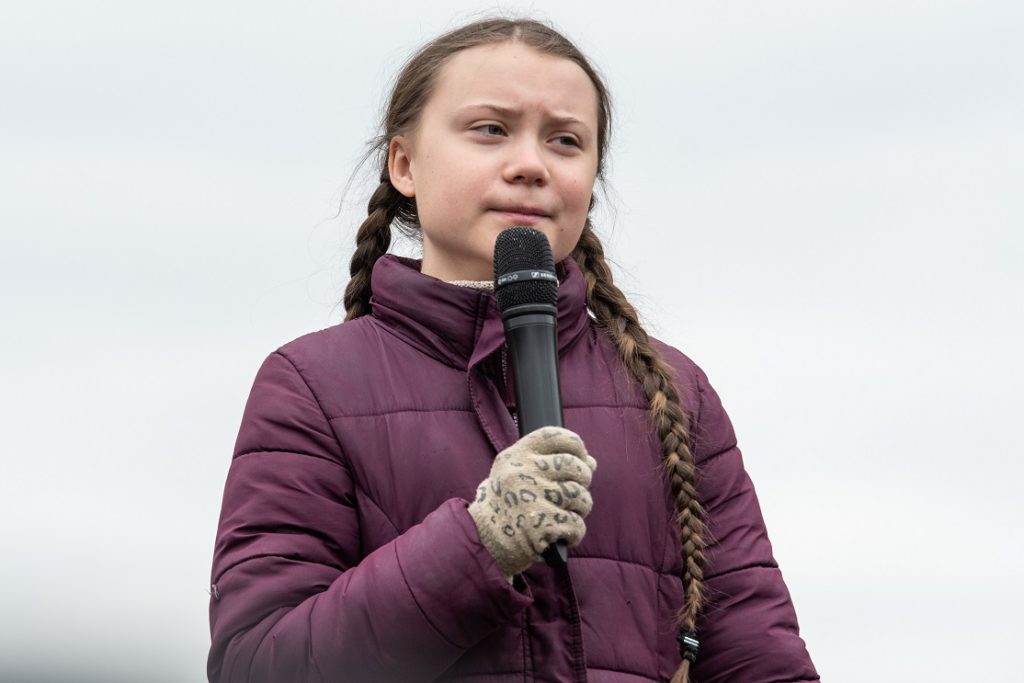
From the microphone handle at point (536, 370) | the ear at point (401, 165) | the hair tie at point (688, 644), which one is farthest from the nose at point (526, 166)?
the hair tie at point (688, 644)

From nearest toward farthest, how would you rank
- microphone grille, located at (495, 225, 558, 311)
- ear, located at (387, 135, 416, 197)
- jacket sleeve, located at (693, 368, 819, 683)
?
microphone grille, located at (495, 225, 558, 311)
jacket sleeve, located at (693, 368, 819, 683)
ear, located at (387, 135, 416, 197)

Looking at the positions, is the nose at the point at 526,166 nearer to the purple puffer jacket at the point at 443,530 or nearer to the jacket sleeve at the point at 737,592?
the purple puffer jacket at the point at 443,530

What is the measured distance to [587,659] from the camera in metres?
3.57

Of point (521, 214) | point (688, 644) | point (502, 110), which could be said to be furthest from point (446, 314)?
point (688, 644)

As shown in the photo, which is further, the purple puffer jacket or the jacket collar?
the jacket collar

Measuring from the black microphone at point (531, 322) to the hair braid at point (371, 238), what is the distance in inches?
28.1

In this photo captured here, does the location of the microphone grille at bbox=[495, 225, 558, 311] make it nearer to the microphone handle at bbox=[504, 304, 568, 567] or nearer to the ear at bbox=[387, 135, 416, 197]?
the microphone handle at bbox=[504, 304, 568, 567]

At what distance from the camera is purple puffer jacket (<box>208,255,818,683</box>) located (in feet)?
11.0

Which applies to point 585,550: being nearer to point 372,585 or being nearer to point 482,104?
point 372,585

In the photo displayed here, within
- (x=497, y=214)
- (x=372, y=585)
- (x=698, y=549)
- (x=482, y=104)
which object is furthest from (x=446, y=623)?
(x=482, y=104)

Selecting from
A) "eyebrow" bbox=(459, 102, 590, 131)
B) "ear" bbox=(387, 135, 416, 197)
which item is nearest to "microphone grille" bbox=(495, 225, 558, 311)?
"eyebrow" bbox=(459, 102, 590, 131)

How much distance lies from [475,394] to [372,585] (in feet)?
1.79

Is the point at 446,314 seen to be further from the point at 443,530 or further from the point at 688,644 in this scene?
the point at 688,644

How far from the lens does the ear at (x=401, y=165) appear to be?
4.25 meters
